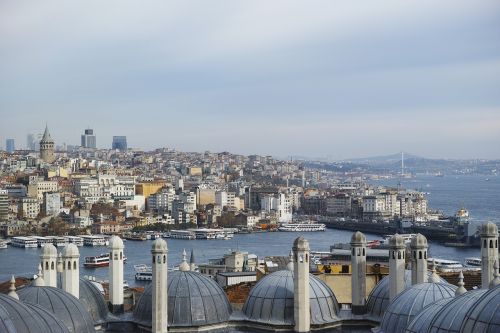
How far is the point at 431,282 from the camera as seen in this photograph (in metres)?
7.53

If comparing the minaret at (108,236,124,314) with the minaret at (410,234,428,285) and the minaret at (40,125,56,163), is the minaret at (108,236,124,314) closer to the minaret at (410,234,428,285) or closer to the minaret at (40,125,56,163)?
the minaret at (410,234,428,285)

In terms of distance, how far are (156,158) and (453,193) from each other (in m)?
27.6

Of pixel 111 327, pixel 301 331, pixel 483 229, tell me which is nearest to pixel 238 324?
pixel 301 331

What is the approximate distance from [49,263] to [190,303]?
4.68 feet

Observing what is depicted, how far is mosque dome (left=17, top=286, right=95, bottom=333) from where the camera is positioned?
6983 millimetres

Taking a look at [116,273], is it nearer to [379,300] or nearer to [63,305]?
[63,305]

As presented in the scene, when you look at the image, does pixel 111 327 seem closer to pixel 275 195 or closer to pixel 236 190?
pixel 275 195

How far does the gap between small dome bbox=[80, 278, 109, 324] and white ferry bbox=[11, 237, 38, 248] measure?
2932cm

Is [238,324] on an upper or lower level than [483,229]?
lower

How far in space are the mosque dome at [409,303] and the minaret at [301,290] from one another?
0.75 meters

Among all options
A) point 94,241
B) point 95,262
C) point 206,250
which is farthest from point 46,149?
point 95,262

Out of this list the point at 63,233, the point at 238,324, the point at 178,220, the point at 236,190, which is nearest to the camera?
the point at 238,324

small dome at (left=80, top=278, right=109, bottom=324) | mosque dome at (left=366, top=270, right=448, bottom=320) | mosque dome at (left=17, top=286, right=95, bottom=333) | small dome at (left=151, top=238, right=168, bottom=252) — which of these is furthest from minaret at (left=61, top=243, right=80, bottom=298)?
mosque dome at (left=366, top=270, right=448, bottom=320)

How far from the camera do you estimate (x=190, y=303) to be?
25.9 ft
